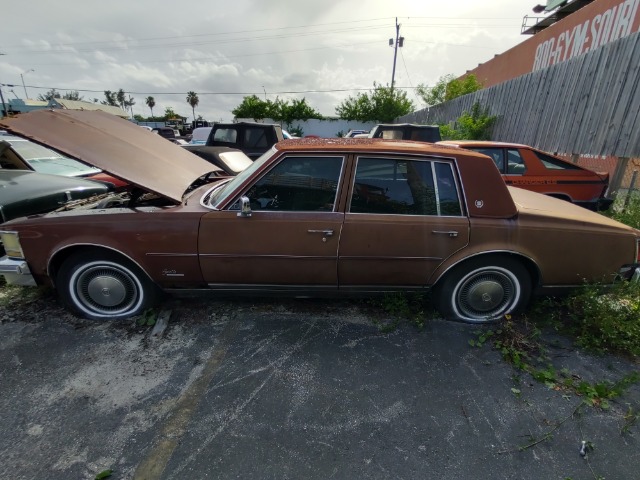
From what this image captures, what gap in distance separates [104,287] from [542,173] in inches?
259

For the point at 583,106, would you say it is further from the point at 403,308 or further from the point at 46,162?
the point at 46,162

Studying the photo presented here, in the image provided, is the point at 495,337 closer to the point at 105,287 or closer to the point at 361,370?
the point at 361,370

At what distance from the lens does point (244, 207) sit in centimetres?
259

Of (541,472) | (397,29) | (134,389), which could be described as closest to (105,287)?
(134,389)

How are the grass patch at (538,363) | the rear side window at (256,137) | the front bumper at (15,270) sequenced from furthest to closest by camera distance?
the rear side window at (256,137), the front bumper at (15,270), the grass patch at (538,363)

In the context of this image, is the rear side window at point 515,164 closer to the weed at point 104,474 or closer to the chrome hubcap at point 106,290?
the chrome hubcap at point 106,290

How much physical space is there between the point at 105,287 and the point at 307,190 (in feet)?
6.42

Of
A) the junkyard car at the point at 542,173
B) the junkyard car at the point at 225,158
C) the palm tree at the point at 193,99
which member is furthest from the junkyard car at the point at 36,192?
the palm tree at the point at 193,99

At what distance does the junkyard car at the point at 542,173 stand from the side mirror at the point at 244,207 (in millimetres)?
4457

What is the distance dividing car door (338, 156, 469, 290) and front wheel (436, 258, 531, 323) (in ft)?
1.02

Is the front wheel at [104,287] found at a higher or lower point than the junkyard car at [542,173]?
lower

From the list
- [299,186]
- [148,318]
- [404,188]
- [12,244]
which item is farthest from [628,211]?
[12,244]

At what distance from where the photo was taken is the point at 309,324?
2963mm

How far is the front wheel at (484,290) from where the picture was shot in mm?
2859
